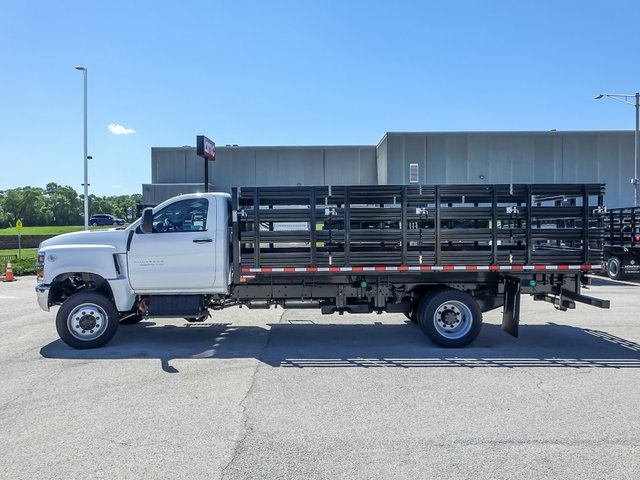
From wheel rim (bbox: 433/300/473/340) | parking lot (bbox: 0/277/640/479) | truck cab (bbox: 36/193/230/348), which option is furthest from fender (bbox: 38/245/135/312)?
wheel rim (bbox: 433/300/473/340)

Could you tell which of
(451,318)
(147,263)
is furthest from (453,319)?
(147,263)

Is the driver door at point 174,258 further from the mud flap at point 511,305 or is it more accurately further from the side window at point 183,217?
the mud flap at point 511,305

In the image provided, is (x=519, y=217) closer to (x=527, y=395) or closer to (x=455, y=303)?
(x=455, y=303)

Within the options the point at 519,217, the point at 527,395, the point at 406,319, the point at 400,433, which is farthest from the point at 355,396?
the point at 406,319

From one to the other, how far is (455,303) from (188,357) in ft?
13.0

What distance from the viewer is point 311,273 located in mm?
7074

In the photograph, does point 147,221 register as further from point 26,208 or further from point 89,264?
point 26,208

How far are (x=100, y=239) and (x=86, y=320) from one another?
1.22 m

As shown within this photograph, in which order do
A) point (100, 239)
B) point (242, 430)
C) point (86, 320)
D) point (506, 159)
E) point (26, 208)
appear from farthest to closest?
point (26, 208) → point (506, 159) → point (100, 239) → point (86, 320) → point (242, 430)

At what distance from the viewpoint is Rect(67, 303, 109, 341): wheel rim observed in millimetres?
6973

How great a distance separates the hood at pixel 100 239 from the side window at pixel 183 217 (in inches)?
20.6

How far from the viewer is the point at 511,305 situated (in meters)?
7.22

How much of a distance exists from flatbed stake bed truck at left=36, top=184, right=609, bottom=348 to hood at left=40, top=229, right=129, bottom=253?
16 mm

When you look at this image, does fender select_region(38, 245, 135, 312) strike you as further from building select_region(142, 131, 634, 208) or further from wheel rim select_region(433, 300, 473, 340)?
building select_region(142, 131, 634, 208)
